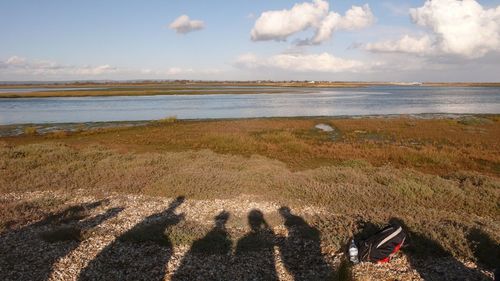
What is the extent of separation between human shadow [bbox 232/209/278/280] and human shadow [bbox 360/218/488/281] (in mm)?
3182

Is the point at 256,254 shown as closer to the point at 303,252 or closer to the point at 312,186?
the point at 303,252

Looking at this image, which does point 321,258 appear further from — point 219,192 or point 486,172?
point 486,172

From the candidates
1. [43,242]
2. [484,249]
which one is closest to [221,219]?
[43,242]

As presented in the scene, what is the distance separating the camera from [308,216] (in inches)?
601

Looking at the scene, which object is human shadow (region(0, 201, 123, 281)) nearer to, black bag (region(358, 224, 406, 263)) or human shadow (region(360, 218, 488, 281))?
black bag (region(358, 224, 406, 263))

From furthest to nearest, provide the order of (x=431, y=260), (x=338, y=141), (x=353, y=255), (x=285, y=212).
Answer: (x=338, y=141) → (x=285, y=212) → (x=431, y=260) → (x=353, y=255)

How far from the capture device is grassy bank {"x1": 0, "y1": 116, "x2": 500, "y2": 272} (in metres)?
14.2

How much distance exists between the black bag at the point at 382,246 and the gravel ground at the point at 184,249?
22 cm

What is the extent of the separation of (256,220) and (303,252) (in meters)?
3.25

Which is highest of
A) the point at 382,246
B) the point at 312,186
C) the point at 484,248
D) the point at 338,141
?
the point at 382,246

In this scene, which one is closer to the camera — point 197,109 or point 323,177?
point 323,177

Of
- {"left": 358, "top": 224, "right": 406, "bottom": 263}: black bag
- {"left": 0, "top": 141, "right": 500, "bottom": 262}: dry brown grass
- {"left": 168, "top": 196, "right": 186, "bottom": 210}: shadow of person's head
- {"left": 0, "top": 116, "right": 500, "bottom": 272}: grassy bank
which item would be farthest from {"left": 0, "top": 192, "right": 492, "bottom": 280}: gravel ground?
{"left": 0, "top": 141, "right": 500, "bottom": 262}: dry brown grass

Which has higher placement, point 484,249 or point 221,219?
point 484,249

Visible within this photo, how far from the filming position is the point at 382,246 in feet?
36.9
